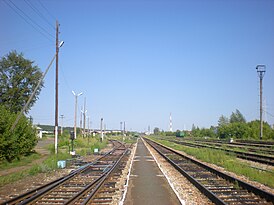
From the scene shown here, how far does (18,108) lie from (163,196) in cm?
3990

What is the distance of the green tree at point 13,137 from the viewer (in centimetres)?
2058

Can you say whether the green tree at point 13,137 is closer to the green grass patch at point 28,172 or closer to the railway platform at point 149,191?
the green grass patch at point 28,172

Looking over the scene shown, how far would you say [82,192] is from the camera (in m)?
10.6

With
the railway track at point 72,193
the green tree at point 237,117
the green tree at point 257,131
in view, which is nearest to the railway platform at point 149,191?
the railway track at point 72,193

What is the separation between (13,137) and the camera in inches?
846

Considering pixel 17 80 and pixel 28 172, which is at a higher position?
pixel 17 80

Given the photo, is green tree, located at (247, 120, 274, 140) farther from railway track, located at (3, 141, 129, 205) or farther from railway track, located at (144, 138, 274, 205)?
railway track, located at (3, 141, 129, 205)

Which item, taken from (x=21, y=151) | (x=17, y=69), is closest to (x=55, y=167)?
(x=21, y=151)

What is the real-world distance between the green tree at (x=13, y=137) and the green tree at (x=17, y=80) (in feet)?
68.7

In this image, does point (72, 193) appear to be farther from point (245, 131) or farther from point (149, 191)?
point (245, 131)

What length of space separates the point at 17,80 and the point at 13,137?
28.8 m

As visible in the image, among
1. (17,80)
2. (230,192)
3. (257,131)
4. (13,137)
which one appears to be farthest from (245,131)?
(230,192)

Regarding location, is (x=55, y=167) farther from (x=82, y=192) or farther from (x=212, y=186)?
(x=212, y=186)

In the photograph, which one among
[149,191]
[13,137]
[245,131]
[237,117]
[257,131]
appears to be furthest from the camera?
[237,117]
